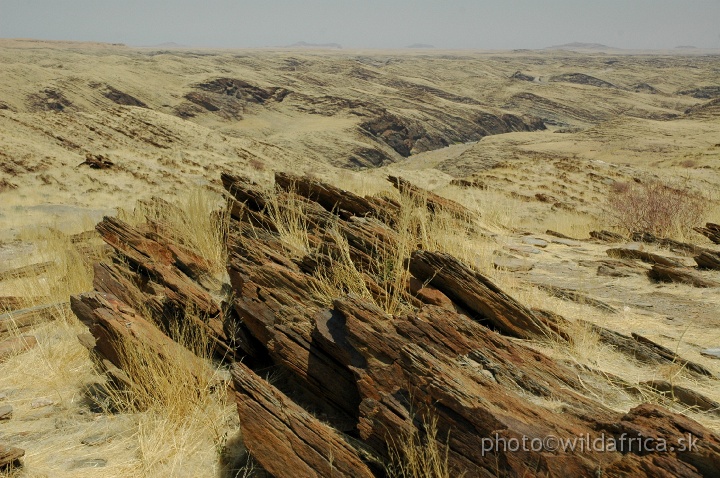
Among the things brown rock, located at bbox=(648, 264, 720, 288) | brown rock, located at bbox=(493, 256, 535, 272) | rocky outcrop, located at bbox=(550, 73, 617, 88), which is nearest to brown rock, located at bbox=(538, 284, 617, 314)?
brown rock, located at bbox=(493, 256, 535, 272)

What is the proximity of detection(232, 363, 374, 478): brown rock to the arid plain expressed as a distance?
0.37m

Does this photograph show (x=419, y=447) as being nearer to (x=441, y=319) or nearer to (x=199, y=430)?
(x=441, y=319)

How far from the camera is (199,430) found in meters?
3.38

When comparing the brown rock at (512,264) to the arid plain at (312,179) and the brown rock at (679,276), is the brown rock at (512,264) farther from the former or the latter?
the brown rock at (679,276)

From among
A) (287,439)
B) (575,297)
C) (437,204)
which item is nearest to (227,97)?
(437,204)

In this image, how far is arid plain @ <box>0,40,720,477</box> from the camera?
3463 millimetres

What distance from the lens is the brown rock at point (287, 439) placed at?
8.95 ft

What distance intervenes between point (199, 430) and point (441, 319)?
1591 millimetres

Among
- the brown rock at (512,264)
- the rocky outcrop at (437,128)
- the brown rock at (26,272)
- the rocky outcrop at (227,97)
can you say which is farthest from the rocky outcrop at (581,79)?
the brown rock at (26,272)

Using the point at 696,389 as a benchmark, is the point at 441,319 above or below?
above

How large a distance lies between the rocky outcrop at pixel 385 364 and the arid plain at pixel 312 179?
0.73 feet

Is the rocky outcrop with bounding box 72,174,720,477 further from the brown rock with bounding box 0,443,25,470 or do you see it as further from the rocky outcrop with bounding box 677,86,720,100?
the rocky outcrop with bounding box 677,86,720,100

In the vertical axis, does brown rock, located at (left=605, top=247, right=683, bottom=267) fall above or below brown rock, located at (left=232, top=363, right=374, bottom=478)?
below

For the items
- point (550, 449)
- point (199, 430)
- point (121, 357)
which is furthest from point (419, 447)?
point (121, 357)
